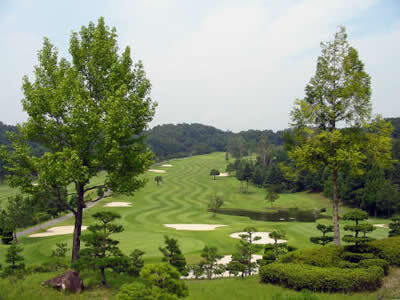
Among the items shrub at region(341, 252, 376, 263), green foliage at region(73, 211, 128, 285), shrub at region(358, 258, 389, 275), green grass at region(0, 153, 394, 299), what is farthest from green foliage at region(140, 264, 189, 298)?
shrub at region(341, 252, 376, 263)

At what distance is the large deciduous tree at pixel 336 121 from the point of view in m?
21.0

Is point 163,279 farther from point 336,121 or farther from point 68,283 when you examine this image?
point 336,121

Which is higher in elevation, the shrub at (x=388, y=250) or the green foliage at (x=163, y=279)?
the green foliage at (x=163, y=279)

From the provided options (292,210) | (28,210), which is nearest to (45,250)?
(28,210)

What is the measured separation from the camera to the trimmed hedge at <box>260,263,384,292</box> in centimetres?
1584

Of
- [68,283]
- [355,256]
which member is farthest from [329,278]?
[68,283]

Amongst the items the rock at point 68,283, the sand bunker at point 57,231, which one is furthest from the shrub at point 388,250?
the sand bunker at point 57,231

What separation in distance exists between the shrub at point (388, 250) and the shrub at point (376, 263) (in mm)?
1342

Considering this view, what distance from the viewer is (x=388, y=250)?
19.8m

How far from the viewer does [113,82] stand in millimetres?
17891

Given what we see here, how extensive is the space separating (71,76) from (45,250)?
73.2 ft

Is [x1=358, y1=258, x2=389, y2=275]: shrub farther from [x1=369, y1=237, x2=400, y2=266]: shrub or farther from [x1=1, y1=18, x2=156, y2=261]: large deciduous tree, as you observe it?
[x1=1, y1=18, x2=156, y2=261]: large deciduous tree

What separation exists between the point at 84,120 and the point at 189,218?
47648mm

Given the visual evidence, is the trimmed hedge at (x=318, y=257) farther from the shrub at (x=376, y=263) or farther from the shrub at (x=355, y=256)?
the shrub at (x=376, y=263)
